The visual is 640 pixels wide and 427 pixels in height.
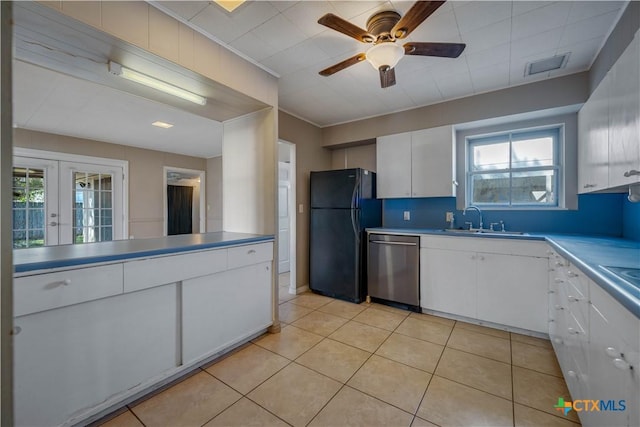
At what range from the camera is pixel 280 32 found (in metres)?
1.94

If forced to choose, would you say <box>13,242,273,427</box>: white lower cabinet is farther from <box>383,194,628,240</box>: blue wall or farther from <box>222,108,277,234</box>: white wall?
<box>383,194,628,240</box>: blue wall

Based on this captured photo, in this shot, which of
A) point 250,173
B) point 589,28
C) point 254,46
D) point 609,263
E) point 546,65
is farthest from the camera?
point 250,173

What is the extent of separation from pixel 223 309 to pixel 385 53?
2207mm

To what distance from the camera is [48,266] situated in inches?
47.5

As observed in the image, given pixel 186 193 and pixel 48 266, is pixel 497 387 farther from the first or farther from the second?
pixel 186 193

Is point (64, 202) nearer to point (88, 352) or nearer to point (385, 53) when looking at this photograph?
point (88, 352)

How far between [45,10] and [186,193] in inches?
286

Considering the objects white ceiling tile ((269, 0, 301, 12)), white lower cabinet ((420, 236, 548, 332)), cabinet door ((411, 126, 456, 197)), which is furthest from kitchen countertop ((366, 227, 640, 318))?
white ceiling tile ((269, 0, 301, 12))

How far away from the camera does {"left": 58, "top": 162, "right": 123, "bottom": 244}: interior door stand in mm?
4297

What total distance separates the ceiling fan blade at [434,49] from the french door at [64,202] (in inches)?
212

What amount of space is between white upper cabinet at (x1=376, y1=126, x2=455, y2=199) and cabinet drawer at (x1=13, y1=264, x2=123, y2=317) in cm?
298

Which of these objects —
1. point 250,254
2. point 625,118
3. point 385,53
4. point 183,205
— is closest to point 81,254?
point 250,254

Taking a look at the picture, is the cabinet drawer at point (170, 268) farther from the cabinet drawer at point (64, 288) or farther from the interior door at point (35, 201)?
the interior door at point (35, 201)

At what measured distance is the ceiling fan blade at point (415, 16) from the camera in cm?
130
